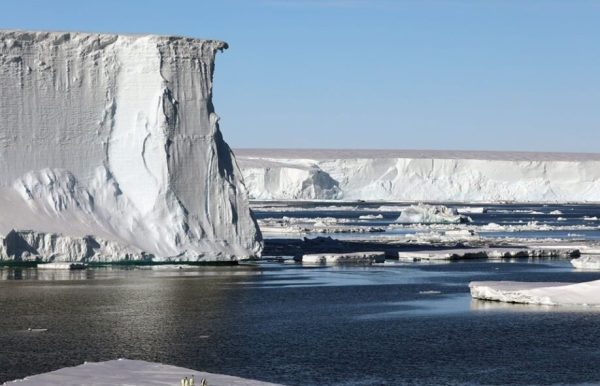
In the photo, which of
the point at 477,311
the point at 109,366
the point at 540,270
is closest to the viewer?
the point at 109,366

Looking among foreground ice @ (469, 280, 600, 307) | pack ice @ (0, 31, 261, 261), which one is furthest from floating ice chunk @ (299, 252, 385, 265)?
foreground ice @ (469, 280, 600, 307)

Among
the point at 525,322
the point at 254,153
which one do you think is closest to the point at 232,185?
the point at 525,322

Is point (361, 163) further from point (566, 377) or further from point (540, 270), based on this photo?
point (566, 377)

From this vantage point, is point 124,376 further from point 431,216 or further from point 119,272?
point 431,216

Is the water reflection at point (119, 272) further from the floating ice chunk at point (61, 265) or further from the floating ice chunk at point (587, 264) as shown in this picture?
the floating ice chunk at point (587, 264)

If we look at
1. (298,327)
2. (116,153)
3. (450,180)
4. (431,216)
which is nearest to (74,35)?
(116,153)

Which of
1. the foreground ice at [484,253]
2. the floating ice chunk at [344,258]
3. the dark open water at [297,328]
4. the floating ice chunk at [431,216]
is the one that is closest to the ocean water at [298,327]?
the dark open water at [297,328]

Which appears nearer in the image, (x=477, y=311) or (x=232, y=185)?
(x=477, y=311)
